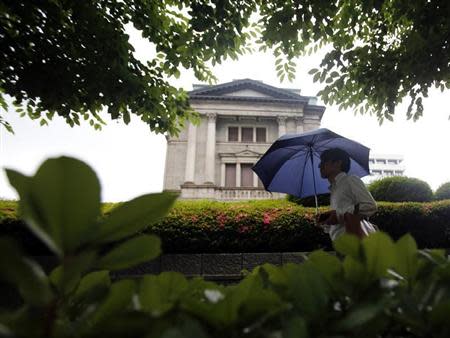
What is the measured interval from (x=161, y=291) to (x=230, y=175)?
1026 inches

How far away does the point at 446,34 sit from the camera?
3.82m

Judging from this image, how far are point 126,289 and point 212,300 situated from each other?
0.12 meters

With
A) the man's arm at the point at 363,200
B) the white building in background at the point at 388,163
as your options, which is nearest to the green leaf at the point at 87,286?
the man's arm at the point at 363,200

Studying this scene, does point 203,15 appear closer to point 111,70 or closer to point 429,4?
point 111,70

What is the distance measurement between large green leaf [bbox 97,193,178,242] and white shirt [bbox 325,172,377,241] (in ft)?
9.34

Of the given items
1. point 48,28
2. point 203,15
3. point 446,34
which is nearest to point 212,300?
point 203,15

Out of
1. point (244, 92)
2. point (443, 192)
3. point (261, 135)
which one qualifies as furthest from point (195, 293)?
point (244, 92)

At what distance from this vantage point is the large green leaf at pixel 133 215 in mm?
331

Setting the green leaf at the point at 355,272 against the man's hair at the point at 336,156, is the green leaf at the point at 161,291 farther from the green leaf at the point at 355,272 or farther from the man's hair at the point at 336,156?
the man's hair at the point at 336,156

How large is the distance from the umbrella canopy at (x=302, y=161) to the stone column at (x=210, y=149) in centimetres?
2038

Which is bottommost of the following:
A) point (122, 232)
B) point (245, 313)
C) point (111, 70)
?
point (245, 313)

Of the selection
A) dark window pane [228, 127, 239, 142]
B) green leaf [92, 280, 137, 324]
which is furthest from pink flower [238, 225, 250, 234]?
dark window pane [228, 127, 239, 142]

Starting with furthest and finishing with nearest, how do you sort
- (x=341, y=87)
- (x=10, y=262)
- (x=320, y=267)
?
(x=341, y=87) < (x=320, y=267) < (x=10, y=262)

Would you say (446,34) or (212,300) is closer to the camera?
(212,300)
